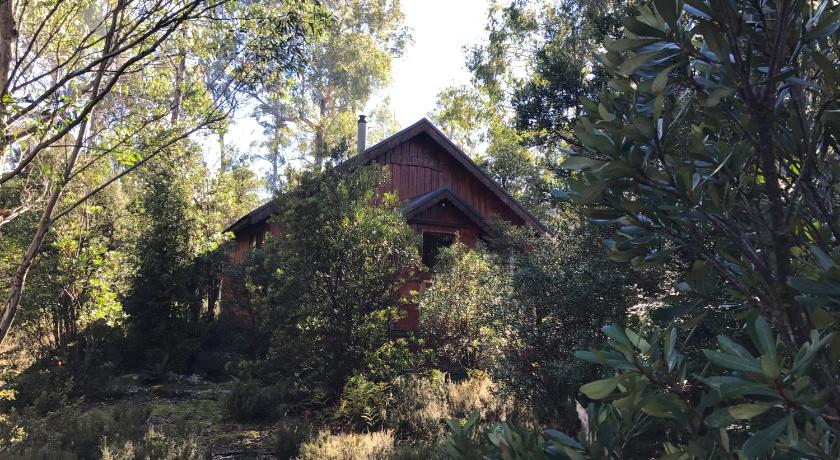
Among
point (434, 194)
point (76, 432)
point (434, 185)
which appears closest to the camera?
point (76, 432)

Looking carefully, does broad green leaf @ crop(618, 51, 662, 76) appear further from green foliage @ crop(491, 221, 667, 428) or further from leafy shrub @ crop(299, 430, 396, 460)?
leafy shrub @ crop(299, 430, 396, 460)

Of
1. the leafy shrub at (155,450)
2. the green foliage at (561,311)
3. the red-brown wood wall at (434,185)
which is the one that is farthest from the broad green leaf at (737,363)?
the red-brown wood wall at (434,185)

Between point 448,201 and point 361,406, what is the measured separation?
776 centimetres

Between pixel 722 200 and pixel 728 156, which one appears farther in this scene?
pixel 722 200

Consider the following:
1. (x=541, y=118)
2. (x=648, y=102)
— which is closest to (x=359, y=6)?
(x=541, y=118)

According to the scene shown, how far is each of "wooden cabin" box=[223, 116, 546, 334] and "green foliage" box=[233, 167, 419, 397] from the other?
485 cm

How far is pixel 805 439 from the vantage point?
1219 millimetres

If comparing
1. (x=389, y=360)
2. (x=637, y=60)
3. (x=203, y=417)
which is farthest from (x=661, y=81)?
(x=203, y=417)

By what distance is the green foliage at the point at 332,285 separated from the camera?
25.8 feet

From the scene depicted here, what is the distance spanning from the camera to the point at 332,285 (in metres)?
8.07

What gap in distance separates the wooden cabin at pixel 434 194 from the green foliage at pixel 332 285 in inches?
191

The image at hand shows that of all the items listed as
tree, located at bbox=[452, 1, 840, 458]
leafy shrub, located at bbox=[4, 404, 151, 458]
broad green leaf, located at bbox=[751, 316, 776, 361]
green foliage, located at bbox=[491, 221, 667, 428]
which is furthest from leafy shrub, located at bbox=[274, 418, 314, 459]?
broad green leaf, located at bbox=[751, 316, 776, 361]

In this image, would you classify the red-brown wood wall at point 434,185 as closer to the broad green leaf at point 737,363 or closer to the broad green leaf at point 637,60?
the broad green leaf at point 637,60

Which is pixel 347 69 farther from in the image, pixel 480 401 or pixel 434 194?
pixel 480 401
